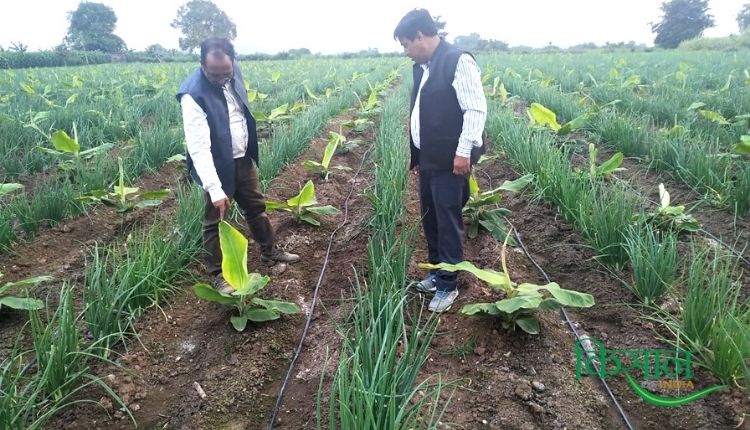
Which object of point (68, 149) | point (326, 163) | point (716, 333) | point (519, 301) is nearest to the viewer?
point (716, 333)

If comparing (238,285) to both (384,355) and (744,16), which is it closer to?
(384,355)

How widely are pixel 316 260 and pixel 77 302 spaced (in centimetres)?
126

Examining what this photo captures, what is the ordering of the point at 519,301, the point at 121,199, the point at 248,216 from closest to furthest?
the point at 519,301 → the point at 248,216 → the point at 121,199

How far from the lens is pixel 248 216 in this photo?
271 cm

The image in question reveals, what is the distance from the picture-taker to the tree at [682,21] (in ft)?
106

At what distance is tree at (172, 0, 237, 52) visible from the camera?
43.4m

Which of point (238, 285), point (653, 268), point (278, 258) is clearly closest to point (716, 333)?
point (653, 268)

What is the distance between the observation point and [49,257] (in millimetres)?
2789

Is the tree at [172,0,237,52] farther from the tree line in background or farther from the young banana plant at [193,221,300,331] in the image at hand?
the young banana plant at [193,221,300,331]

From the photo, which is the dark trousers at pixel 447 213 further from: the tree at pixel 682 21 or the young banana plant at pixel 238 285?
the tree at pixel 682 21

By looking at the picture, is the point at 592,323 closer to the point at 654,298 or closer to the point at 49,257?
the point at 654,298

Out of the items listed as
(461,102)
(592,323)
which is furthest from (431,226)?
(592,323)

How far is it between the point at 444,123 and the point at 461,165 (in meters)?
0.21

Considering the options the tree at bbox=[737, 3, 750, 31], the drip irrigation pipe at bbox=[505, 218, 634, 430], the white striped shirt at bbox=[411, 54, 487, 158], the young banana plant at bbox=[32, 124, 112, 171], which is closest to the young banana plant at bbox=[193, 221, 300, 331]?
the white striped shirt at bbox=[411, 54, 487, 158]
